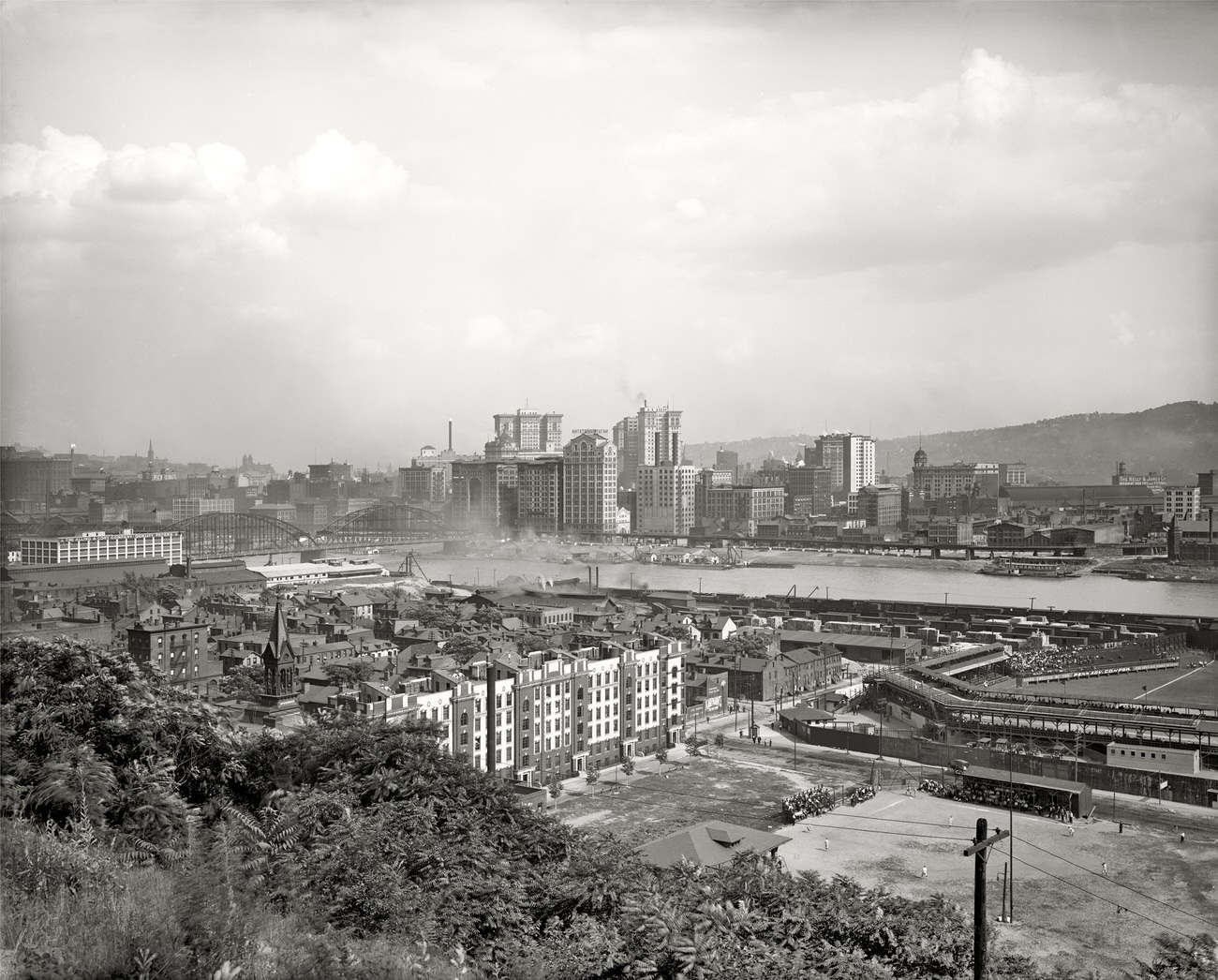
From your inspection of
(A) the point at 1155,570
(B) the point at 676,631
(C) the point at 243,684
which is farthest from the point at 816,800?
(A) the point at 1155,570

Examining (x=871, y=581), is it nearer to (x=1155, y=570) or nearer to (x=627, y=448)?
(x=1155, y=570)

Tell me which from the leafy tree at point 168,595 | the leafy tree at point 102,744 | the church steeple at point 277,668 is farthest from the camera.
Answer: the leafy tree at point 168,595

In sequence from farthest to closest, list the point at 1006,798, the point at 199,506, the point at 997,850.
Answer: the point at 199,506 < the point at 1006,798 < the point at 997,850

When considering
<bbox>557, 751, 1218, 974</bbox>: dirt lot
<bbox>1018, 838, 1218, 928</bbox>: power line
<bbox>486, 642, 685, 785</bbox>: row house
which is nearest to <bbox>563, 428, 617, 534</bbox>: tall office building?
<bbox>486, 642, 685, 785</bbox>: row house

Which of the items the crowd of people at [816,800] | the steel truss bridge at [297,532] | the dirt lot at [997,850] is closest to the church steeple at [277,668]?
the dirt lot at [997,850]

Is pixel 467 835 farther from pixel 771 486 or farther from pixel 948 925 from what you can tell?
pixel 771 486

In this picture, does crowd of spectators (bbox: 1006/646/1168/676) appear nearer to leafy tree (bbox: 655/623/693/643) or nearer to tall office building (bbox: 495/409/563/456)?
leafy tree (bbox: 655/623/693/643)

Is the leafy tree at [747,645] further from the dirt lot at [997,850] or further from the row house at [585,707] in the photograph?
the dirt lot at [997,850]
